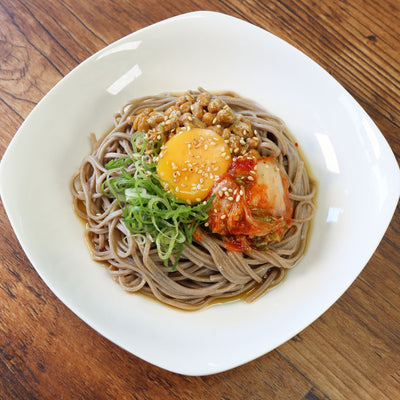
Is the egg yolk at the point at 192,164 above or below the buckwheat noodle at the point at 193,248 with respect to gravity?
above

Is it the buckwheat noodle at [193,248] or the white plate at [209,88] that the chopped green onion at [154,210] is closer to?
the buckwheat noodle at [193,248]

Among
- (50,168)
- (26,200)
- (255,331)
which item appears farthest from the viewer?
(50,168)

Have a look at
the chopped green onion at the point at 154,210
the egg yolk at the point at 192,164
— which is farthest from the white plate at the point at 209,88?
the egg yolk at the point at 192,164

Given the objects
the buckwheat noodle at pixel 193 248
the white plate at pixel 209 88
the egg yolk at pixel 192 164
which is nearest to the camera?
the white plate at pixel 209 88

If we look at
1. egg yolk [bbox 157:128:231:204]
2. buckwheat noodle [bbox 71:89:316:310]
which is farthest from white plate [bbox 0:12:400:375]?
egg yolk [bbox 157:128:231:204]

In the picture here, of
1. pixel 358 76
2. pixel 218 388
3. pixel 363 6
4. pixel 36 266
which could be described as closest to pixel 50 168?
pixel 36 266

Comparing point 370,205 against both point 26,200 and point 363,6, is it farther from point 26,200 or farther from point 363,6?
point 26,200
